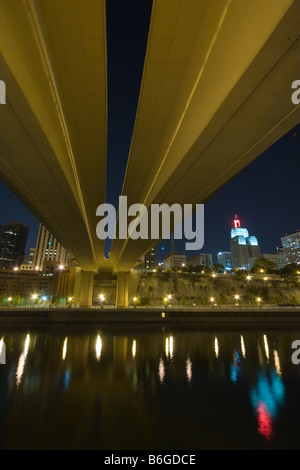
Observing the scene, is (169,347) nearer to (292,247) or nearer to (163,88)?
(163,88)

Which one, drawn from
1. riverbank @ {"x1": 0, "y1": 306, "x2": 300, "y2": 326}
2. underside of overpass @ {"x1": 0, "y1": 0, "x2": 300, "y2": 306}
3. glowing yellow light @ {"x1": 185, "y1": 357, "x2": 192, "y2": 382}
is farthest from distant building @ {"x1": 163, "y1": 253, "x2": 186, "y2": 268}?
underside of overpass @ {"x1": 0, "y1": 0, "x2": 300, "y2": 306}

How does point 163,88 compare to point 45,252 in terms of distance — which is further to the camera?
point 45,252

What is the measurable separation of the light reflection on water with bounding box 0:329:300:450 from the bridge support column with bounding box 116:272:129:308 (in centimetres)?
2864

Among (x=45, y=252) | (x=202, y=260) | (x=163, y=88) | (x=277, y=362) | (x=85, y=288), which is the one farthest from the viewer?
(x=202, y=260)

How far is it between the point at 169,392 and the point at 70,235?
1501 cm

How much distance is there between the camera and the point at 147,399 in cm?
927

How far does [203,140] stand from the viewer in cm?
703

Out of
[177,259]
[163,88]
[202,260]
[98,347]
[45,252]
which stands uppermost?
[177,259]

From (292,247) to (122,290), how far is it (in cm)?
15760

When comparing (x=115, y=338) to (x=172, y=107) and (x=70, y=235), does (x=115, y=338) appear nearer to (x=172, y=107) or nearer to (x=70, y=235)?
(x=70, y=235)

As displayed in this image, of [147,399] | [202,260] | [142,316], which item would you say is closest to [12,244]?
[202,260]

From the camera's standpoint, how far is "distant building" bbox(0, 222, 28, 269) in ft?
552

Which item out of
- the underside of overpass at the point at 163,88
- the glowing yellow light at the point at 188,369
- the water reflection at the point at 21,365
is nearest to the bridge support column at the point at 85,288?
the water reflection at the point at 21,365

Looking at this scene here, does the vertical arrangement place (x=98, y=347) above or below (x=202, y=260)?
below
